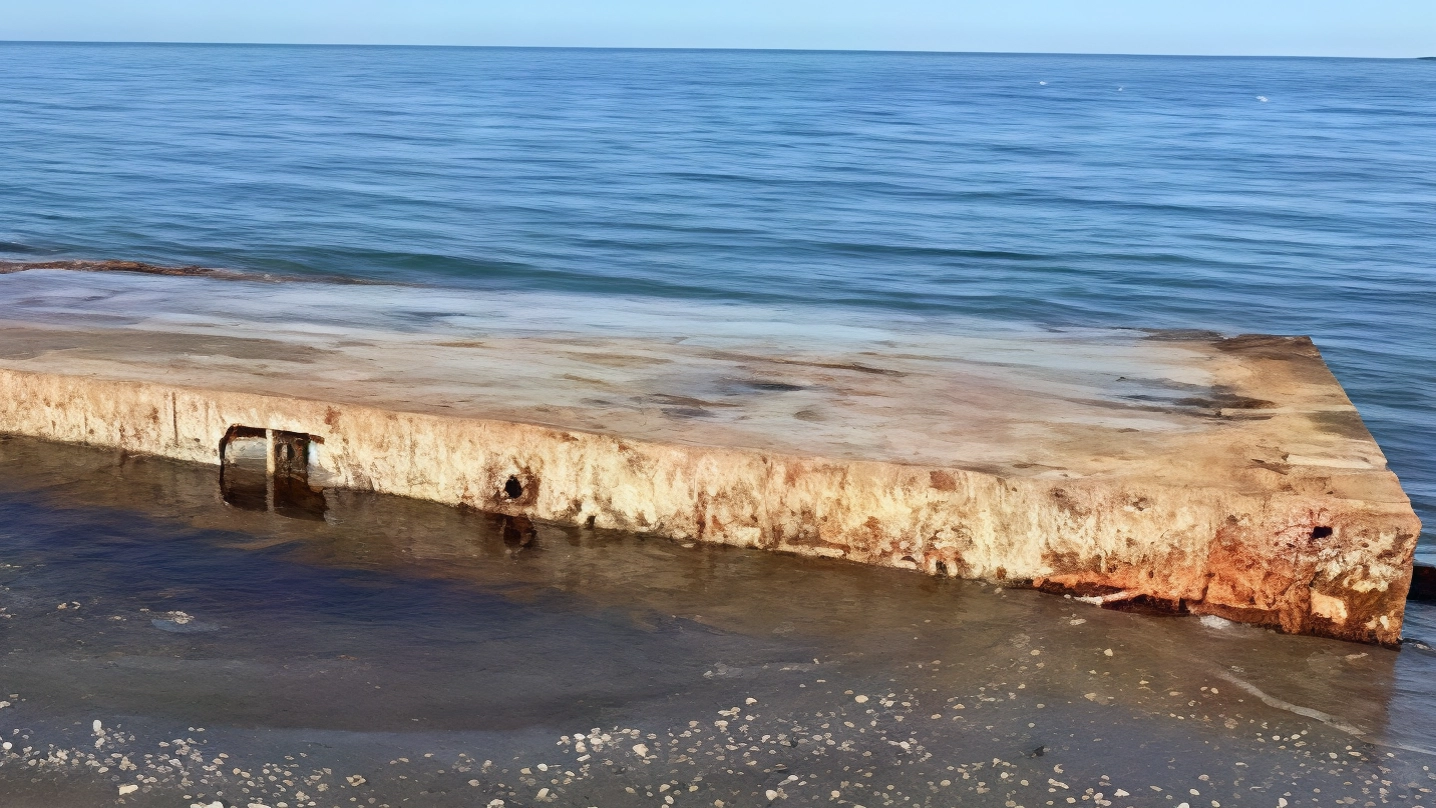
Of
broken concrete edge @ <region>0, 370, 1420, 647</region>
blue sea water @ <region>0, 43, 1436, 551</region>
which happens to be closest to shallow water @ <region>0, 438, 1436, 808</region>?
broken concrete edge @ <region>0, 370, 1420, 647</region>

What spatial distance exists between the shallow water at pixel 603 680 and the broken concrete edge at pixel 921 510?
8 cm

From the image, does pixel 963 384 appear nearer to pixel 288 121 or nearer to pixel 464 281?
pixel 464 281

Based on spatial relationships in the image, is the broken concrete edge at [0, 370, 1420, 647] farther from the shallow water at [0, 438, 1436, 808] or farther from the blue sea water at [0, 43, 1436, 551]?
the blue sea water at [0, 43, 1436, 551]

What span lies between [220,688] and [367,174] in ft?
60.5

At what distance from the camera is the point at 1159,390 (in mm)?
5023

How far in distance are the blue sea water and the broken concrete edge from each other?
3.68 meters

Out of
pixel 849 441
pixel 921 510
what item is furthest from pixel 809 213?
pixel 921 510

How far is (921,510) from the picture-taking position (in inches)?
154

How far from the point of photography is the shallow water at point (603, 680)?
9.73ft

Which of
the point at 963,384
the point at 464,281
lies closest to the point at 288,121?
the point at 464,281

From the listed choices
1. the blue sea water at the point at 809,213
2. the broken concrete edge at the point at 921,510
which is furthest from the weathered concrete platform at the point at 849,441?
the blue sea water at the point at 809,213

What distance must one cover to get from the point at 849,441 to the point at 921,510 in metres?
0.36

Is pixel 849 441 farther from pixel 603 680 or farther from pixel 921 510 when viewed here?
pixel 603 680

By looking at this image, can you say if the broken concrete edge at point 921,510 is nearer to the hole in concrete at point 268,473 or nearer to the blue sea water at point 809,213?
the hole in concrete at point 268,473
